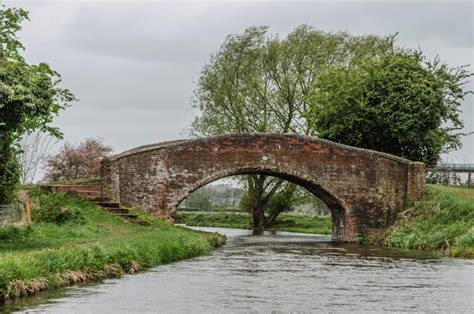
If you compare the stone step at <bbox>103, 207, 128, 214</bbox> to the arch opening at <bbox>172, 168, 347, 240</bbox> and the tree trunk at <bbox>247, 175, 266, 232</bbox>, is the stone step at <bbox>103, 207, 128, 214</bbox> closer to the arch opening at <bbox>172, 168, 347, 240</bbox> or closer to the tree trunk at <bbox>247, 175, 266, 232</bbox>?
the arch opening at <bbox>172, 168, 347, 240</bbox>

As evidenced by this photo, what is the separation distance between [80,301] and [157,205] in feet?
68.4

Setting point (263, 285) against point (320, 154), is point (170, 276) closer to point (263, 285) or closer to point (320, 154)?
point (263, 285)

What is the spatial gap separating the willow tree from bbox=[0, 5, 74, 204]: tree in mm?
29487

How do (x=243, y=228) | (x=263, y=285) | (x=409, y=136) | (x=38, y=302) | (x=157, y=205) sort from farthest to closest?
(x=243, y=228) < (x=409, y=136) < (x=157, y=205) < (x=263, y=285) < (x=38, y=302)

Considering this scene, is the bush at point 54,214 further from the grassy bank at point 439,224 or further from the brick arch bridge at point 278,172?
the grassy bank at point 439,224

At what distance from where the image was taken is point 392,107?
42.2 meters

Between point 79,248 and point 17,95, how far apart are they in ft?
13.7

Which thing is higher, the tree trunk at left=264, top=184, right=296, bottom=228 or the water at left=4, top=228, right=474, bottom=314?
the tree trunk at left=264, top=184, right=296, bottom=228

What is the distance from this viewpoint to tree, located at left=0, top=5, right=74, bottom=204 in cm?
2100

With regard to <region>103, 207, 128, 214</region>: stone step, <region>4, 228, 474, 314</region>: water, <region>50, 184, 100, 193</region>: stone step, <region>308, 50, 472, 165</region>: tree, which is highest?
<region>308, 50, 472, 165</region>: tree

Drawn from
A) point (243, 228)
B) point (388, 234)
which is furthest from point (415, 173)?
point (243, 228)

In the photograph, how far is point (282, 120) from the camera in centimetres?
5469

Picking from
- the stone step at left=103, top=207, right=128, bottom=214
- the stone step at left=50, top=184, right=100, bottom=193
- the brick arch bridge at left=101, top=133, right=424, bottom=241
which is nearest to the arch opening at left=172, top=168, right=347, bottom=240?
the brick arch bridge at left=101, top=133, right=424, bottom=241

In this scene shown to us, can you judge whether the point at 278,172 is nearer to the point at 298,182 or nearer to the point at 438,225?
the point at 298,182
